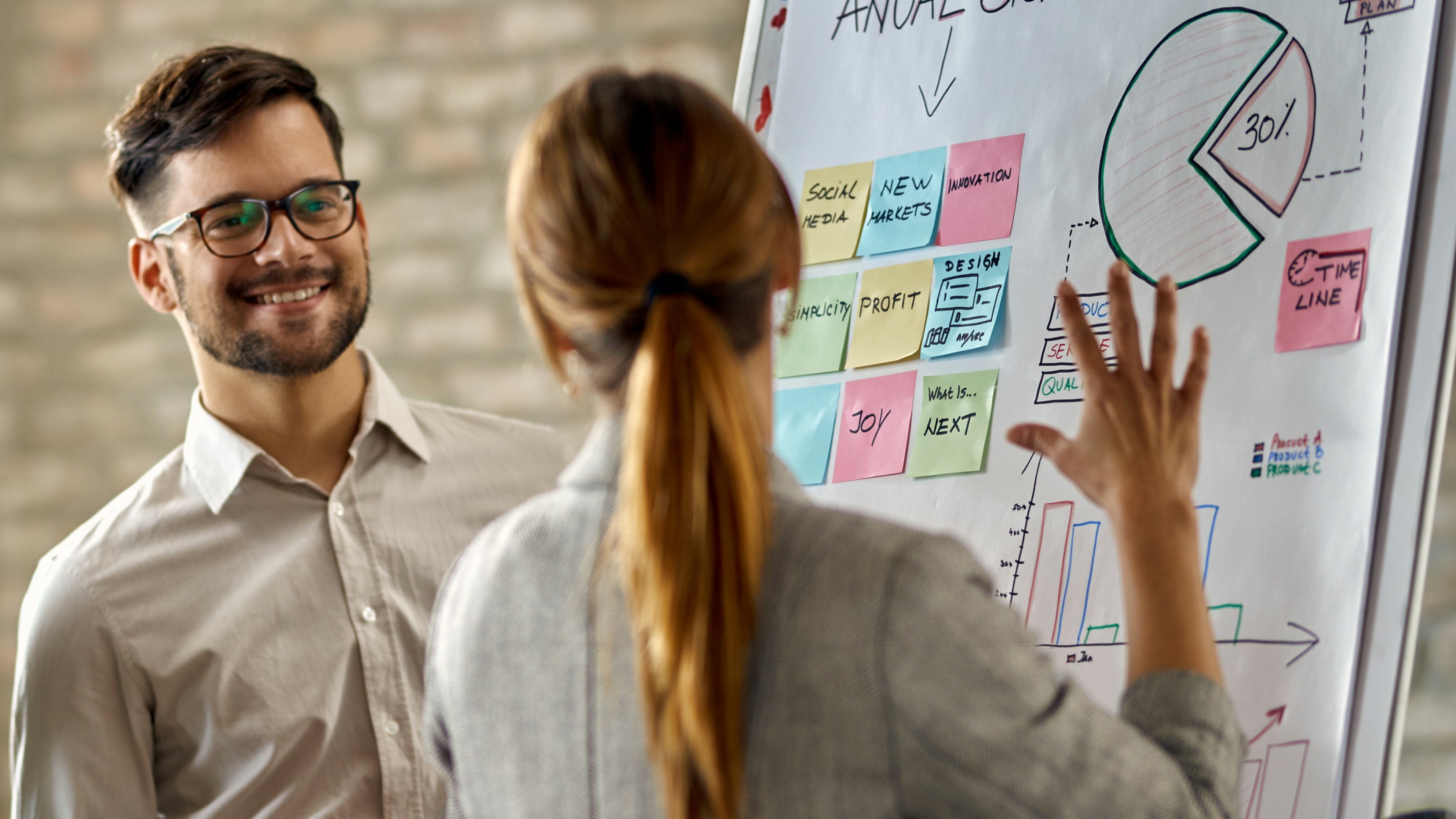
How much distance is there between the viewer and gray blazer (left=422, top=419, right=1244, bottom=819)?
0.66m

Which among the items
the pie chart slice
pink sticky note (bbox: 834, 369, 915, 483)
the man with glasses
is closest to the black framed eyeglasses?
the man with glasses

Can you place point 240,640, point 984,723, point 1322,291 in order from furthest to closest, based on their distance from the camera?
point 240,640
point 1322,291
point 984,723

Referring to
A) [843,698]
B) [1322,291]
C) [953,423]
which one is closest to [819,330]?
[953,423]

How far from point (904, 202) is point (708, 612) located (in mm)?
753

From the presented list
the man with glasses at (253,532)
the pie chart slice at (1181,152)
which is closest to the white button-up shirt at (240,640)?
the man with glasses at (253,532)

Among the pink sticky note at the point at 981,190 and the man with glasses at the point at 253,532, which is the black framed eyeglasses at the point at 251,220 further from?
the pink sticky note at the point at 981,190

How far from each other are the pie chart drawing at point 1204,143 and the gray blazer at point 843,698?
47cm

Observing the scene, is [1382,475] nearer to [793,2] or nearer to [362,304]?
[793,2]

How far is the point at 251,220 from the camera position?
144 cm

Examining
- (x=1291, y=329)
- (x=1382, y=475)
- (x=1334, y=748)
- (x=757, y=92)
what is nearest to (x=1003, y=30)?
(x=757, y=92)

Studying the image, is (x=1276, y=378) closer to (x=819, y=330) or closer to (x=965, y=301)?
(x=965, y=301)

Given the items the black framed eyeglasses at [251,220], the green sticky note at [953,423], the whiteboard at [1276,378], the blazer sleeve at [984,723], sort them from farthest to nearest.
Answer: the black framed eyeglasses at [251,220] < the green sticky note at [953,423] < the whiteboard at [1276,378] < the blazer sleeve at [984,723]

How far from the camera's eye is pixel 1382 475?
3.20 feet

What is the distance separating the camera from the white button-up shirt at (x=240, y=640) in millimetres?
1315
